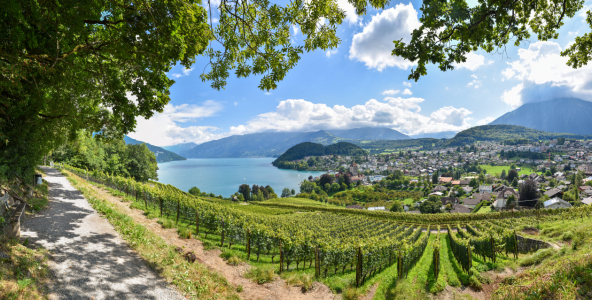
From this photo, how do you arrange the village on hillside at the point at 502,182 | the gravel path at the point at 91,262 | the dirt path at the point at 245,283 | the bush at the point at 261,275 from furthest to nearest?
the village on hillside at the point at 502,182
the bush at the point at 261,275
the dirt path at the point at 245,283
the gravel path at the point at 91,262

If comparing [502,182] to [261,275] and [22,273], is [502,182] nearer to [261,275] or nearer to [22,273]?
[261,275]

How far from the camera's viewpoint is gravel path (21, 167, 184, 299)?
4672mm

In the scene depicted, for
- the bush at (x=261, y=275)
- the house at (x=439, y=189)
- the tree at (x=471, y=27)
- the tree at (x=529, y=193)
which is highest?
the tree at (x=471, y=27)

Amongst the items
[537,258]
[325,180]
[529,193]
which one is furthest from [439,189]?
[537,258]

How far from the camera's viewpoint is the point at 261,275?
7.49 m

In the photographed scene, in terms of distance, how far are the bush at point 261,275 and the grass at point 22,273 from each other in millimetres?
4930

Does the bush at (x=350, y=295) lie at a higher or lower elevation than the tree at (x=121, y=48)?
lower

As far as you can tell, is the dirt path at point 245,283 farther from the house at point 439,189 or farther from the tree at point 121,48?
the house at point 439,189

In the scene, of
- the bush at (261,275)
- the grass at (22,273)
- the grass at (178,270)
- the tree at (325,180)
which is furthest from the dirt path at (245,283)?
the tree at (325,180)

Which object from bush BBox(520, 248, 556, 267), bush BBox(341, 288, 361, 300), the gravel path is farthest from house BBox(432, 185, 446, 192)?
the gravel path

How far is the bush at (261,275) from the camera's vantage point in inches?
289

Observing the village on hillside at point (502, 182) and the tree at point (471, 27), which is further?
the village on hillside at point (502, 182)

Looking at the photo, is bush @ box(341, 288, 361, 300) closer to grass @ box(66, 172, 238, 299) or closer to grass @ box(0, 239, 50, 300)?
grass @ box(66, 172, 238, 299)

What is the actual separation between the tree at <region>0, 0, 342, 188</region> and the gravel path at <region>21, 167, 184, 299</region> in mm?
2930
